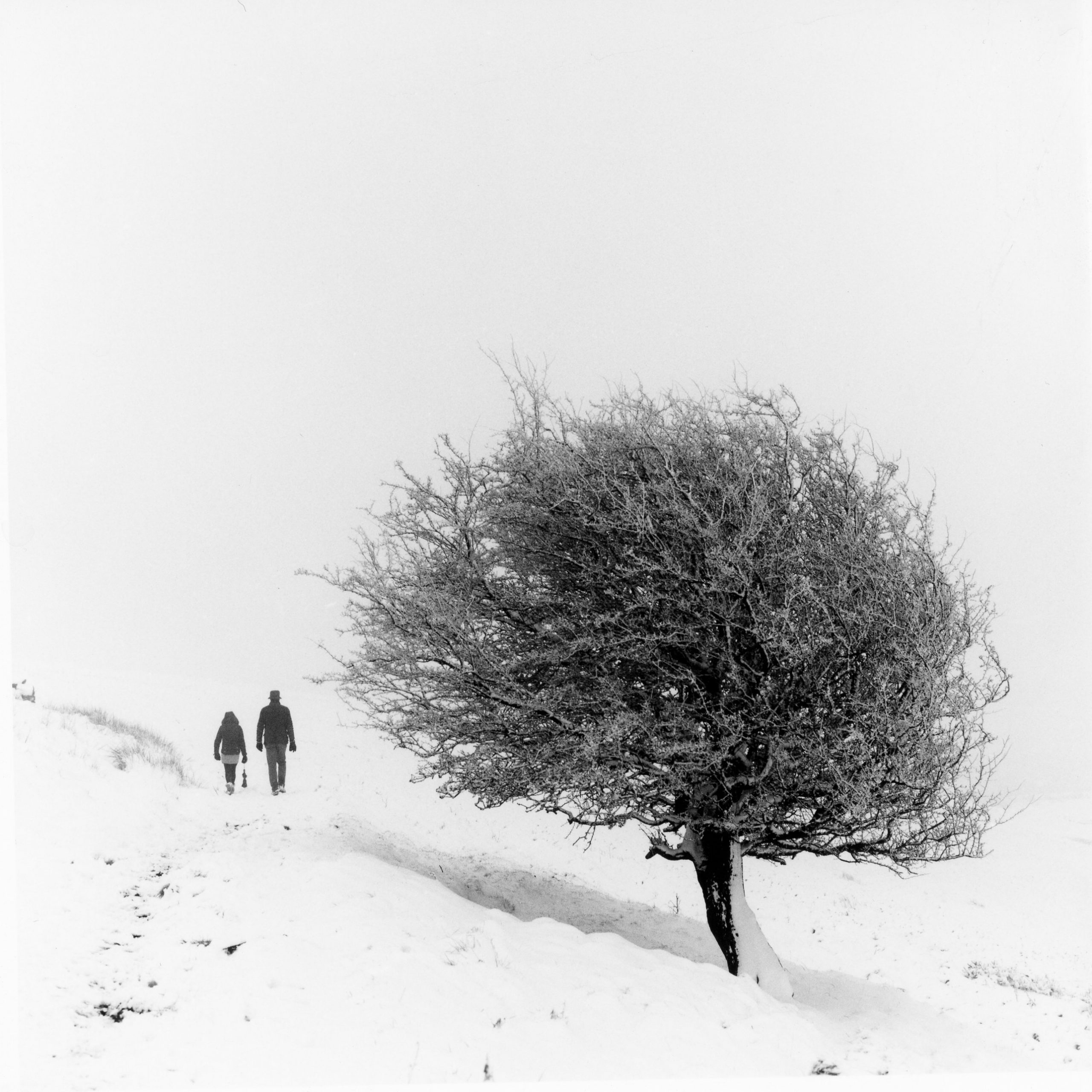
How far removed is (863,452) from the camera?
31.2 feet

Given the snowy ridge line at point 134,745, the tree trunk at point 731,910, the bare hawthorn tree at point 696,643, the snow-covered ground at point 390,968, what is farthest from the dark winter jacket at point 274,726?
the tree trunk at point 731,910

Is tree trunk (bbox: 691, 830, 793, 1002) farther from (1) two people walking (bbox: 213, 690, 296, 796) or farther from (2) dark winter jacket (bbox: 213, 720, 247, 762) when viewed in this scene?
(2) dark winter jacket (bbox: 213, 720, 247, 762)

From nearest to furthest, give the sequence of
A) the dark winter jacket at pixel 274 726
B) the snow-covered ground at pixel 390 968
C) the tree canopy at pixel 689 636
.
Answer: the snow-covered ground at pixel 390 968 → the tree canopy at pixel 689 636 → the dark winter jacket at pixel 274 726

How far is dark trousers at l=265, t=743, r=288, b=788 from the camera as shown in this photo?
1580 centimetres

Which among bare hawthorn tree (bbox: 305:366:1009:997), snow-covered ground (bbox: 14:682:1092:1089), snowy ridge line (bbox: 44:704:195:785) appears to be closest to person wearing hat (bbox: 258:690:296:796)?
snow-covered ground (bbox: 14:682:1092:1089)

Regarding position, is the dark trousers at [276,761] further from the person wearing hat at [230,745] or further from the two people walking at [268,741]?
the person wearing hat at [230,745]

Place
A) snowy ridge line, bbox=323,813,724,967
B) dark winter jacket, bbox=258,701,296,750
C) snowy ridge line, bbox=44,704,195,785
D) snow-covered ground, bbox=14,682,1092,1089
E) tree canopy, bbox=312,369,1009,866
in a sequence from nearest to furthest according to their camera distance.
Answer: snow-covered ground, bbox=14,682,1092,1089 → tree canopy, bbox=312,369,1009,866 → snowy ridge line, bbox=323,813,724,967 → snowy ridge line, bbox=44,704,195,785 → dark winter jacket, bbox=258,701,296,750

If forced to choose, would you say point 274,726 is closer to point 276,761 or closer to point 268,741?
point 268,741

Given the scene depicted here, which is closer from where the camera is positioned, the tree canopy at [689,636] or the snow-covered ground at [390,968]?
the snow-covered ground at [390,968]

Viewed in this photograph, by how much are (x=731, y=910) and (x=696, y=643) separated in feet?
11.6

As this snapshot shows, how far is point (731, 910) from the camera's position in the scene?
9883 millimetres

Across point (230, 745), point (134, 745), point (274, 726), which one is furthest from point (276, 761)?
point (134, 745)

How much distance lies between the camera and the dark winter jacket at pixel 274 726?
51.6ft

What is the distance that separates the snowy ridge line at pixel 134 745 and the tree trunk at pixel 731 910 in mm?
8746
